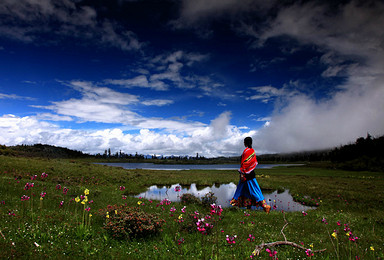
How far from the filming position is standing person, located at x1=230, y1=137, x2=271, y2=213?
13.8 meters

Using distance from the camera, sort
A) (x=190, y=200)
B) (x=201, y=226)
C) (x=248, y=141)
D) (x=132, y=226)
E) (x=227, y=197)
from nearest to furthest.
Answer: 1. (x=201, y=226)
2. (x=132, y=226)
3. (x=248, y=141)
4. (x=190, y=200)
5. (x=227, y=197)

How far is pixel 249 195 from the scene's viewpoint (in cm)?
1407

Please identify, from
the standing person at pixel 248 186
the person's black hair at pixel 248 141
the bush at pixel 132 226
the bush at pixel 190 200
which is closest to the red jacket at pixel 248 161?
the standing person at pixel 248 186

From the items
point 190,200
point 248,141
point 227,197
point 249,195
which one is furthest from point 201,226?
point 227,197

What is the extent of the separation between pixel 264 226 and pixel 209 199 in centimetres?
714

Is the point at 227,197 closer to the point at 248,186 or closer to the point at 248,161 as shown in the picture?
the point at 248,186

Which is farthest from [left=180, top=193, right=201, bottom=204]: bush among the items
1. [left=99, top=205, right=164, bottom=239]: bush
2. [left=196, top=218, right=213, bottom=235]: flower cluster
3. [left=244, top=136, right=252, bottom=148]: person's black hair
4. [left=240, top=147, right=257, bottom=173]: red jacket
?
[left=99, top=205, right=164, bottom=239]: bush

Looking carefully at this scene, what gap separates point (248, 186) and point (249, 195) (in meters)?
0.66

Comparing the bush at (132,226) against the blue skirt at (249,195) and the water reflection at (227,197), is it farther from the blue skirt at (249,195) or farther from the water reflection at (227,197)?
the blue skirt at (249,195)

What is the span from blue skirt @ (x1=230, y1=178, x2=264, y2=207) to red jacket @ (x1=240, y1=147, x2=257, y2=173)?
86 cm

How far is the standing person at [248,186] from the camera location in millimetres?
13828

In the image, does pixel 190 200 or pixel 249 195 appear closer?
pixel 249 195

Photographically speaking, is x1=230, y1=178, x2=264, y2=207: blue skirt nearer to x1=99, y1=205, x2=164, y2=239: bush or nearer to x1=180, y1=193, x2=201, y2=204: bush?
x1=180, y1=193, x2=201, y2=204: bush

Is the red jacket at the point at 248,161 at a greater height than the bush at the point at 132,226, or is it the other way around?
the red jacket at the point at 248,161
